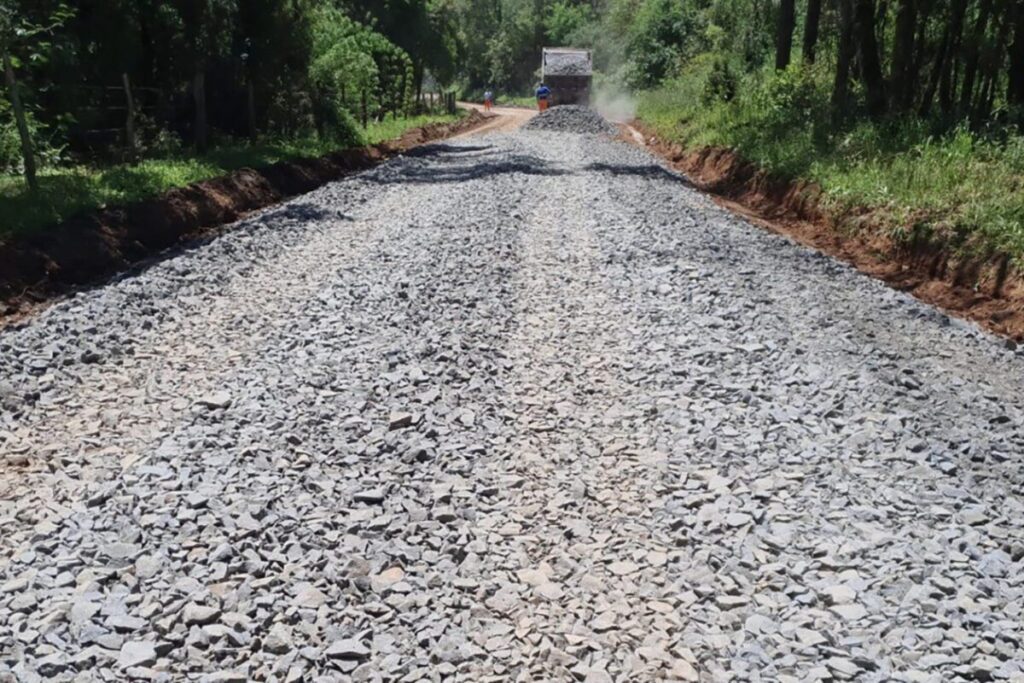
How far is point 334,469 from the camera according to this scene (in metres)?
5.14

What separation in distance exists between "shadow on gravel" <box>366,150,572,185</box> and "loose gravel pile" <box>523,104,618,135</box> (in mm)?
12936

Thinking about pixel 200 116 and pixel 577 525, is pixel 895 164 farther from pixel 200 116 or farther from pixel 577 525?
pixel 200 116

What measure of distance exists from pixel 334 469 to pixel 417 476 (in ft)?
1.70

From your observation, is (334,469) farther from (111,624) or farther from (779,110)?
(779,110)

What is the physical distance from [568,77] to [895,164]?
126ft

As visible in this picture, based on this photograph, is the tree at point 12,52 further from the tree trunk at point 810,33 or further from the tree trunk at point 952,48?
the tree trunk at point 810,33

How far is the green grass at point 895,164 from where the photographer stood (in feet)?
32.1

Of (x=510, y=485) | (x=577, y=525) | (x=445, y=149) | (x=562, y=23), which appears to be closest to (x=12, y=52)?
(x=510, y=485)

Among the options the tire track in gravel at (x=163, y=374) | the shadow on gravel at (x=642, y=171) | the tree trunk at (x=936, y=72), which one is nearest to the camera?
the tire track in gravel at (x=163, y=374)

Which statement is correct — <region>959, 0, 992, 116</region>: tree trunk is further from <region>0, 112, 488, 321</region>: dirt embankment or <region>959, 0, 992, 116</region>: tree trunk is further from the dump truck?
the dump truck

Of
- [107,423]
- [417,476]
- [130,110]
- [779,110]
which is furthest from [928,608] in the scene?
[779,110]

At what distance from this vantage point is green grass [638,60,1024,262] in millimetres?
9781

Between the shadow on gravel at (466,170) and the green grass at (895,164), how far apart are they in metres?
4.77

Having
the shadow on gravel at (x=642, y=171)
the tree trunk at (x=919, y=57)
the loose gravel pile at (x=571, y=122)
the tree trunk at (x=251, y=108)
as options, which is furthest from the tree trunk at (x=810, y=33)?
the tree trunk at (x=251, y=108)
